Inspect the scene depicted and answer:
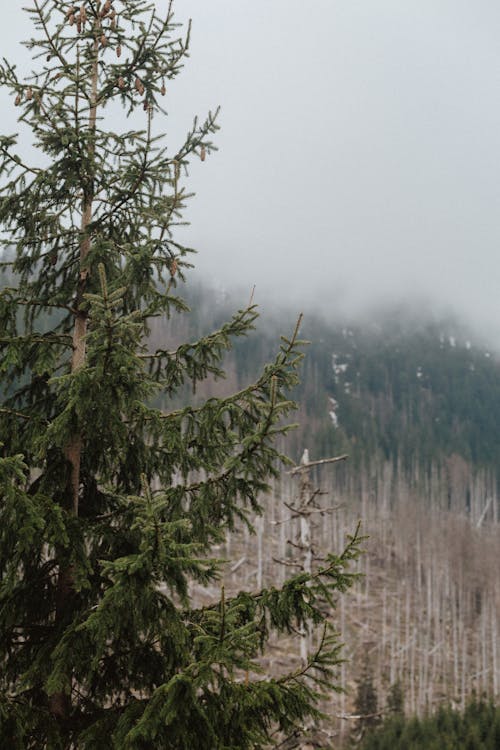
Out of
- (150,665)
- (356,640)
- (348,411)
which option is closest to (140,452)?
(150,665)

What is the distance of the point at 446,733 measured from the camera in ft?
70.6

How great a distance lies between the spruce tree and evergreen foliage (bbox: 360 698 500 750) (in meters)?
19.7

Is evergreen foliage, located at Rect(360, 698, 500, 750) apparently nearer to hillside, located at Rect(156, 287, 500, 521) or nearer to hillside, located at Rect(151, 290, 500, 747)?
hillside, located at Rect(151, 290, 500, 747)

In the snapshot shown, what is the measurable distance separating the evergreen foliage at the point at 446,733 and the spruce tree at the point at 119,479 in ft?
64.7

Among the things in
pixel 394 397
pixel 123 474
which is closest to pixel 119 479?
pixel 123 474

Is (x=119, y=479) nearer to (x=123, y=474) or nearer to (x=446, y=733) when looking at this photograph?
(x=123, y=474)

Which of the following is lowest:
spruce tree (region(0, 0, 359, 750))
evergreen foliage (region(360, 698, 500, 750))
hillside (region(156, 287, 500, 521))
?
evergreen foliage (region(360, 698, 500, 750))

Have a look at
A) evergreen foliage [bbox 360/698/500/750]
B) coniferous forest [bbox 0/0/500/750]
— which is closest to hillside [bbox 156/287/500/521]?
evergreen foliage [bbox 360/698/500/750]

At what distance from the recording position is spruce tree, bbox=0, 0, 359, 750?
3.64 meters

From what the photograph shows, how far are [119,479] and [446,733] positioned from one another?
22314 millimetres

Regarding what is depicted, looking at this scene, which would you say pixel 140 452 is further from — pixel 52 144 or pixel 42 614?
pixel 52 144

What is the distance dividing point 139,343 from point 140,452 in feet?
3.55

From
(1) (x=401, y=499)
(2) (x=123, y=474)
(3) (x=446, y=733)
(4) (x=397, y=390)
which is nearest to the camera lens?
(2) (x=123, y=474)

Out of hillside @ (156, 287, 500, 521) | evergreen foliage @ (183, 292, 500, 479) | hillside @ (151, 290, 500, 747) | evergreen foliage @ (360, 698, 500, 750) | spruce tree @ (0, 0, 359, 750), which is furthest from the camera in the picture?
evergreen foliage @ (183, 292, 500, 479)
